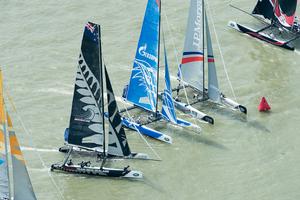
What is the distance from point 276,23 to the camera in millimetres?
57688

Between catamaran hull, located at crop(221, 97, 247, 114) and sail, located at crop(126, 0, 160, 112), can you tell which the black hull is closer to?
catamaran hull, located at crop(221, 97, 247, 114)

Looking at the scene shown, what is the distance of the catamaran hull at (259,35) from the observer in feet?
181

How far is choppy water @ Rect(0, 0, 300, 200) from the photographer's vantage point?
138ft

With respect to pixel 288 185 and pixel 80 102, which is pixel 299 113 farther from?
pixel 80 102

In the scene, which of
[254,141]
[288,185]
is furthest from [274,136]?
[288,185]

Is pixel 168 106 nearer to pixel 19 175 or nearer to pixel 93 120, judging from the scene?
pixel 93 120

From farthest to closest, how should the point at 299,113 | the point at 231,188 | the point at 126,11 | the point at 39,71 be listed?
the point at 126,11
the point at 39,71
the point at 299,113
the point at 231,188

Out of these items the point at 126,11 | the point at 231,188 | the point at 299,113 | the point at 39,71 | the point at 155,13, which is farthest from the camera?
the point at 126,11

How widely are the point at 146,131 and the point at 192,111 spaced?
342cm

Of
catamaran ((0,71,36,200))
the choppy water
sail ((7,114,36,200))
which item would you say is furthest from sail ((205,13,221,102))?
sail ((7,114,36,200))

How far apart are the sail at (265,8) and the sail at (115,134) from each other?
19282 mm

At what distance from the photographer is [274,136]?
4594 centimetres

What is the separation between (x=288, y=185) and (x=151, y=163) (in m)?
7.29

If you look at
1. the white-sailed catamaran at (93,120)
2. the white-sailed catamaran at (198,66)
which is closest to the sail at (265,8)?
the white-sailed catamaran at (198,66)
